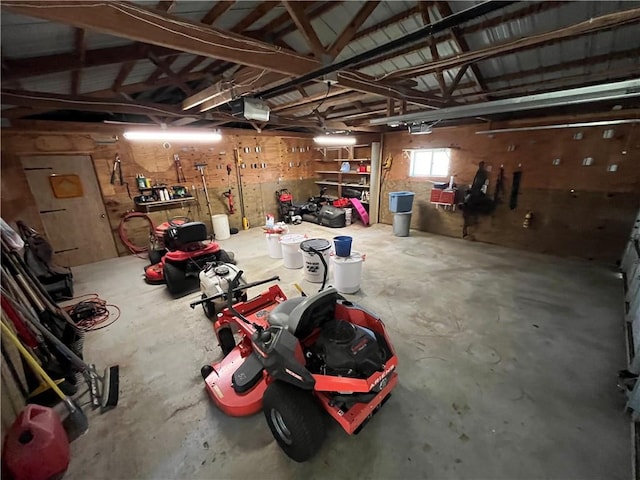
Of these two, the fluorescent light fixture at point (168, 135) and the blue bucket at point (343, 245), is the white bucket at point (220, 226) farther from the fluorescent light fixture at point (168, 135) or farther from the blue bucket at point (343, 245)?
the blue bucket at point (343, 245)

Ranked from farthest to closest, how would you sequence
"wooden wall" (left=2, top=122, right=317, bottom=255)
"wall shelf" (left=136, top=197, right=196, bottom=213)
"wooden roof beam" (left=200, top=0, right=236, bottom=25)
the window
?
the window, "wall shelf" (left=136, top=197, right=196, bottom=213), "wooden wall" (left=2, top=122, right=317, bottom=255), "wooden roof beam" (left=200, top=0, right=236, bottom=25)

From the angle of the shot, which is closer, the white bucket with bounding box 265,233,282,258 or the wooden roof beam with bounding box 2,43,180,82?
the wooden roof beam with bounding box 2,43,180,82

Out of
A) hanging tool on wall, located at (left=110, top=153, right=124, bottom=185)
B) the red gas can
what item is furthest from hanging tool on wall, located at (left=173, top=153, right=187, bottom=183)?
the red gas can

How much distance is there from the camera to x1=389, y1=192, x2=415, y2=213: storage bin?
19.2ft

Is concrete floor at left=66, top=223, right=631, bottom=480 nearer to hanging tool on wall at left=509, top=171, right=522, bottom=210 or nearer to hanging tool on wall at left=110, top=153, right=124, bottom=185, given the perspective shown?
hanging tool on wall at left=509, top=171, right=522, bottom=210

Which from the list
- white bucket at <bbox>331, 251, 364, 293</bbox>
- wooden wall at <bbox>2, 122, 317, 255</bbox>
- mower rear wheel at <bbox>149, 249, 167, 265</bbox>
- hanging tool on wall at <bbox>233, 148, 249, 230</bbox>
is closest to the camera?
white bucket at <bbox>331, 251, 364, 293</bbox>

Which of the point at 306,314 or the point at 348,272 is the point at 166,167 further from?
the point at 306,314

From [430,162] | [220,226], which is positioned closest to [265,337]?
[220,226]

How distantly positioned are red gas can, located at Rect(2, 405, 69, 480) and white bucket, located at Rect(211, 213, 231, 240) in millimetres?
4944

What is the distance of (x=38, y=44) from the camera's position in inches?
88.6

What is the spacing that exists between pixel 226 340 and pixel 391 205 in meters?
4.73

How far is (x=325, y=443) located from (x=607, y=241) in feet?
18.4

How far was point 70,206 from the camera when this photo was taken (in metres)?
4.73

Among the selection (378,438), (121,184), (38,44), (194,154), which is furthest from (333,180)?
(378,438)
